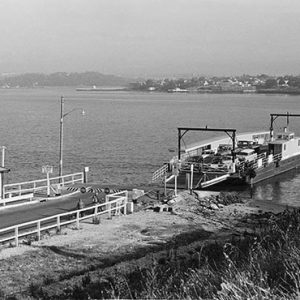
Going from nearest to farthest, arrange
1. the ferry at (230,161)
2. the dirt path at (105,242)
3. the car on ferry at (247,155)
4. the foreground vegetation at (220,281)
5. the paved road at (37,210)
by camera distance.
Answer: the foreground vegetation at (220,281) < the dirt path at (105,242) < the paved road at (37,210) < the ferry at (230,161) < the car on ferry at (247,155)

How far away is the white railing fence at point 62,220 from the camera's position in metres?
21.0

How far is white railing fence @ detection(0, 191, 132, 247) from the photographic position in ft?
68.9

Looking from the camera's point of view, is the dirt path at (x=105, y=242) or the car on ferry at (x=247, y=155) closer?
the dirt path at (x=105, y=242)

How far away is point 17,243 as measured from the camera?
2041 centimetres

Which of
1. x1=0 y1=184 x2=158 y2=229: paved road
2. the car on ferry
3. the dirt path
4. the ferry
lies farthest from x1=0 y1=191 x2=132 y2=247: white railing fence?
the car on ferry

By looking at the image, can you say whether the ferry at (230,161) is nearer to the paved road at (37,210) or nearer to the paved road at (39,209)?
the paved road at (39,209)

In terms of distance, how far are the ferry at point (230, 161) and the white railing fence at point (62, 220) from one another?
5.53m

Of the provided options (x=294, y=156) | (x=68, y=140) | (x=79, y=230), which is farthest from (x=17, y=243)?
(x=68, y=140)

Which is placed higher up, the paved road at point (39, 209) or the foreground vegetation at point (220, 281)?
the foreground vegetation at point (220, 281)

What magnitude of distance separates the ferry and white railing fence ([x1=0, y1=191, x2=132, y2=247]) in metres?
5.53

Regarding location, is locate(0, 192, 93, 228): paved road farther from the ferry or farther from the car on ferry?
the car on ferry

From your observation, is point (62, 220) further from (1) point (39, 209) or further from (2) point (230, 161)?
(2) point (230, 161)

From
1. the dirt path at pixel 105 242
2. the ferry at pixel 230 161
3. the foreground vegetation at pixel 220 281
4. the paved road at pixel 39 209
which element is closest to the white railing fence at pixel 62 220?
the dirt path at pixel 105 242

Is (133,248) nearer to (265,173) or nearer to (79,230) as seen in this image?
(79,230)
